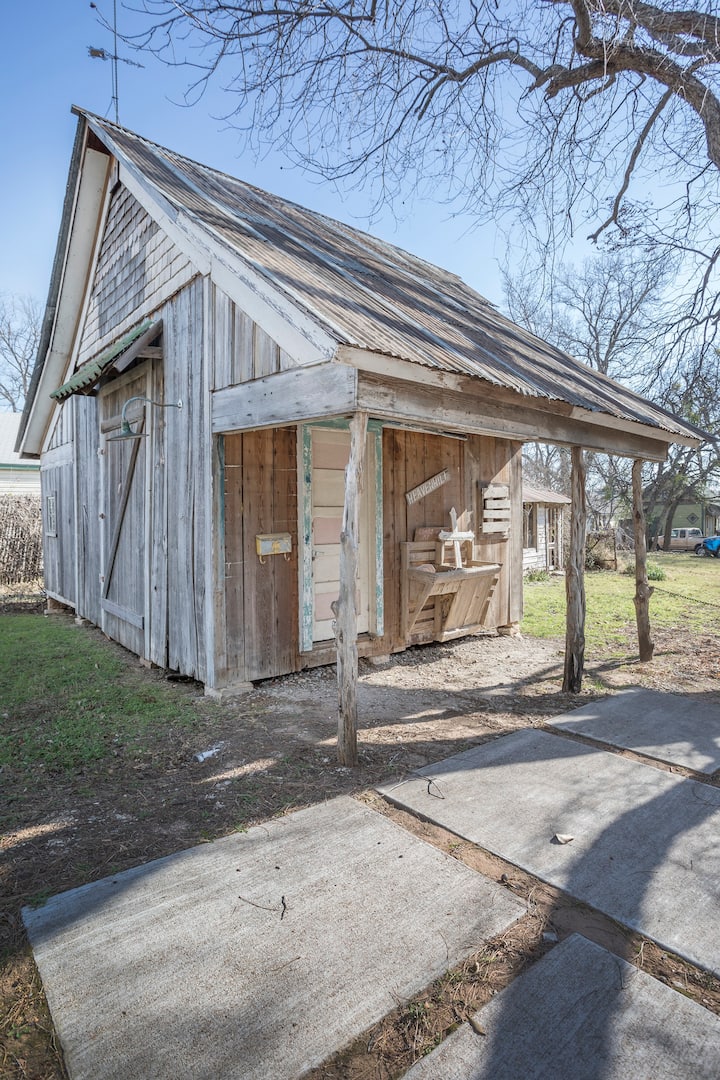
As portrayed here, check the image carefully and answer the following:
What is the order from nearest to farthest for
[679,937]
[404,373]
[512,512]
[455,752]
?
[679,937]
[404,373]
[455,752]
[512,512]

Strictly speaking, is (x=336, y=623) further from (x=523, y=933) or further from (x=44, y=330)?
Answer: (x=44, y=330)

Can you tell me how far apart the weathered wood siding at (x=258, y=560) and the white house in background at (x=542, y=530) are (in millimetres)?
11768

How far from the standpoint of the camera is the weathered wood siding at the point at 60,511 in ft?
30.0

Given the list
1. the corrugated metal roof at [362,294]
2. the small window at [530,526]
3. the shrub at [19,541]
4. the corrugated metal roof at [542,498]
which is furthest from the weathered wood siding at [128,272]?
the small window at [530,526]

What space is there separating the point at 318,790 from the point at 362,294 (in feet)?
11.8

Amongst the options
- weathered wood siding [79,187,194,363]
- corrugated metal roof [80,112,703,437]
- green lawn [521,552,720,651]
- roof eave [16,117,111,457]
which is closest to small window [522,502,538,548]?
green lawn [521,552,720,651]

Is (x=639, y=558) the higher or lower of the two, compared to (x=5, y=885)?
higher

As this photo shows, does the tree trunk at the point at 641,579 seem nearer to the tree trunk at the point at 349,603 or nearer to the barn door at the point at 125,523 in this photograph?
the tree trunk at the point at 349,603

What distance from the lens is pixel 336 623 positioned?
366 centimetres

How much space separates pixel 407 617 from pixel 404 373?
3.49 meters

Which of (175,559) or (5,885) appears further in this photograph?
(175,559)

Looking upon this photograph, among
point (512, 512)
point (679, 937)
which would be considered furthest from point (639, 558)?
point (679, 937)

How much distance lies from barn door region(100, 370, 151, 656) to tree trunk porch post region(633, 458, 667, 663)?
523 cm

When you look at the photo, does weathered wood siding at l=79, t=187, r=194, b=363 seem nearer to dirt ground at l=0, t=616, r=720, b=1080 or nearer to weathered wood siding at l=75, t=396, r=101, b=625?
weathered wood siding at l=75, t=396, r=101, b=625
